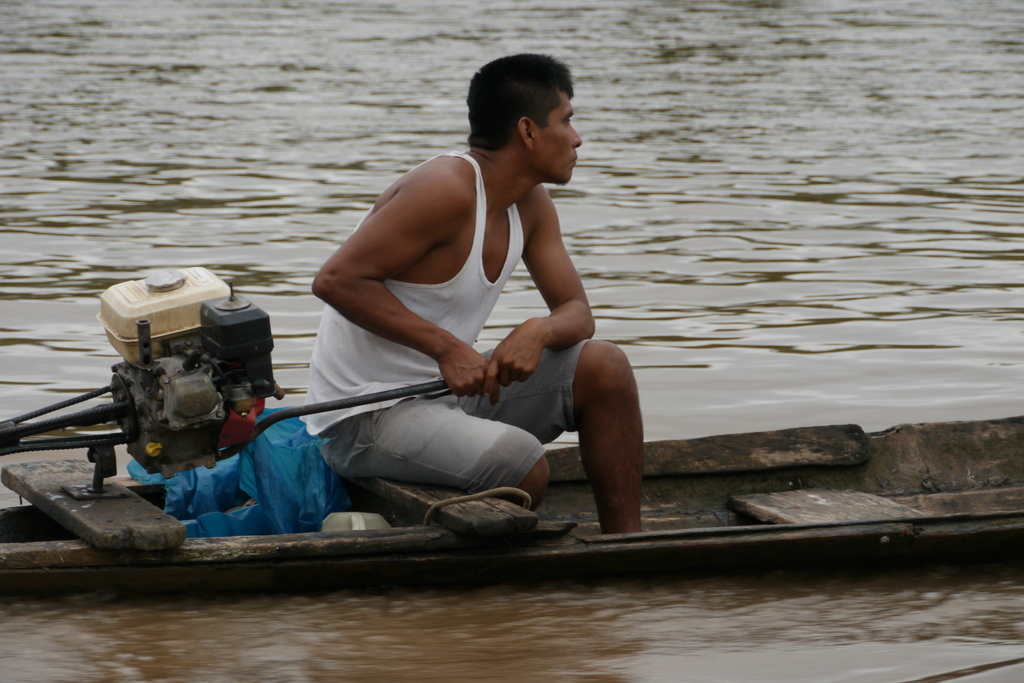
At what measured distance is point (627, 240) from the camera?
10.2 metres

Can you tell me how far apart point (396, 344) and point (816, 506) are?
5.00 feet

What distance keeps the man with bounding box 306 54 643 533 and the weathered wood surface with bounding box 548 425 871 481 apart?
550 mm

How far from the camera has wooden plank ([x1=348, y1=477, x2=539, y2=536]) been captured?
3578 millimetres

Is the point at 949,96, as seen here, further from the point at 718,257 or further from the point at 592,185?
the point at 718,257

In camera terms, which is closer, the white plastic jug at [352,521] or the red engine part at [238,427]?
the red engine part at [238,427]

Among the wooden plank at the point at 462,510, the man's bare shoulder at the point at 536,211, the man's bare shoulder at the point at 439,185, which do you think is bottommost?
the wooden plank at the point at 462,510

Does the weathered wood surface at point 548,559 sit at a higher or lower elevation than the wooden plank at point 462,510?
lower

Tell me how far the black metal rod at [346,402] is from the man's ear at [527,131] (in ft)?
2.52

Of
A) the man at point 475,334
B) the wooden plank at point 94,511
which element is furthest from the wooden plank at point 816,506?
the wooden plank at point 94,511

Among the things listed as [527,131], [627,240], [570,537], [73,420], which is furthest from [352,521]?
[627,240]

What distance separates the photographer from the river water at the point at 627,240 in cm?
356

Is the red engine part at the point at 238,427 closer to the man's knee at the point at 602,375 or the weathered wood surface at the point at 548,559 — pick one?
the weathered wood surface at the point at 548,559

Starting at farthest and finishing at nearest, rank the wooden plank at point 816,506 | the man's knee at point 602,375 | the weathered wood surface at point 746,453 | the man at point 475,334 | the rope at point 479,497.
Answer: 1. the weathered wood surface at point 746,453
2. the wooden plank at point 816,506
3. the man's knee at point 602,375
4. the man at point 475,334
5. the rope at point 479,497

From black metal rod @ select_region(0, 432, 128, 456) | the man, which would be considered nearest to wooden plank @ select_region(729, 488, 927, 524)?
the man
